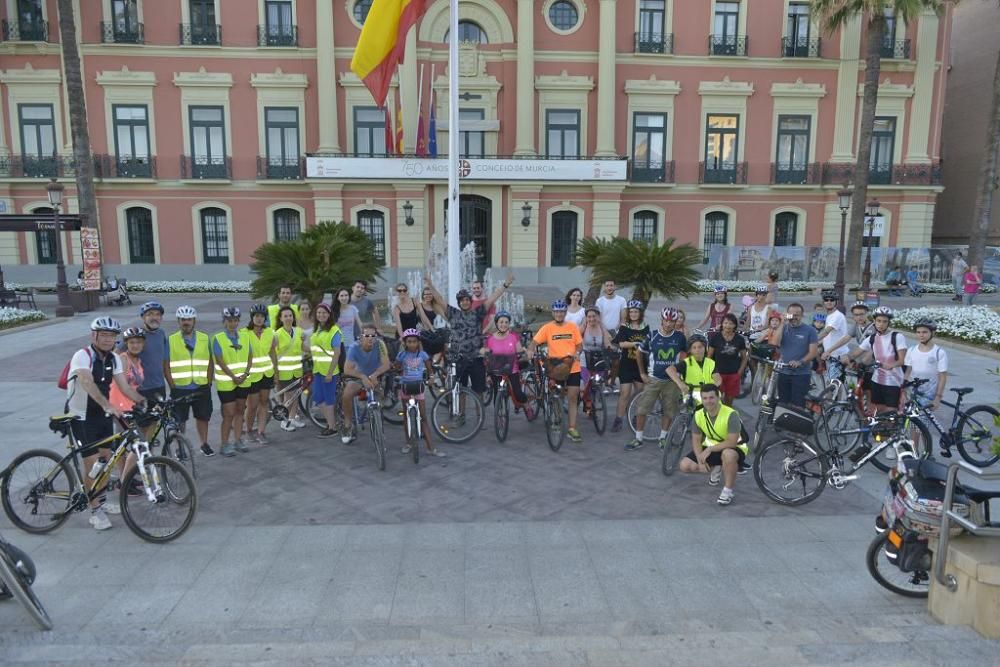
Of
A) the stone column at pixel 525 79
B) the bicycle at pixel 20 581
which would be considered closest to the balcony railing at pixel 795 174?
the stone column at pixel 525 79

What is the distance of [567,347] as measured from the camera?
26.6 feet

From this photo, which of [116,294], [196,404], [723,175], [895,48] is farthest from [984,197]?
[116,294]

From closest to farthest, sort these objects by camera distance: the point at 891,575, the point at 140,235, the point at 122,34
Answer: the point at 891,575 < the point at 122,34 < the point at 140,235

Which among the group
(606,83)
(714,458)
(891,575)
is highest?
(606,83)

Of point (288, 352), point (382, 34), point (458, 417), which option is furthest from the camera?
point (382, 34)

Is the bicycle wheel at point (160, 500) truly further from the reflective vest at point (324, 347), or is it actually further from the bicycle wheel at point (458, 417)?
the bicycle wheel at point (458, 417)

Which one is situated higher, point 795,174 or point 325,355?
point 795,174

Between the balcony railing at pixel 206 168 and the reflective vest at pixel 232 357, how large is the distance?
74.5 ft

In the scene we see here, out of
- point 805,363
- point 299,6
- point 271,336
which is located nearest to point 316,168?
point 299,6

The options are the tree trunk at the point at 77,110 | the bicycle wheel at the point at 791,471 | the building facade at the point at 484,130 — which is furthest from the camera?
the building facade at the point at 484,130

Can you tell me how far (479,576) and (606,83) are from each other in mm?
25998

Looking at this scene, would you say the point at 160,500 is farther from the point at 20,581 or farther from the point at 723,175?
the point at 723,175

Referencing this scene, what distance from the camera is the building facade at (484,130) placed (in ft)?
88.5

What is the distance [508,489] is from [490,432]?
201 centimetres
